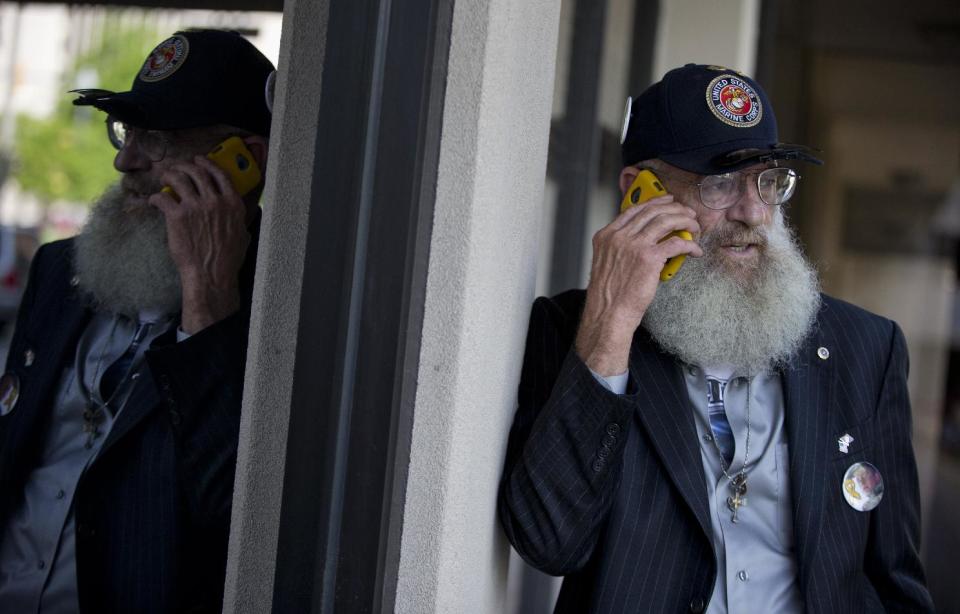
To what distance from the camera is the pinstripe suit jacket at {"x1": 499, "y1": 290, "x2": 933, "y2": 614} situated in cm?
227

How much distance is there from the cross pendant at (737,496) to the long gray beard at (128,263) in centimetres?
149

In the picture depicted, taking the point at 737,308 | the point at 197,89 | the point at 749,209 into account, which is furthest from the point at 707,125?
the point at 197,89

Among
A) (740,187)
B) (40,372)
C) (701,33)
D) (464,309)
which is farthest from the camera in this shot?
(701,33)

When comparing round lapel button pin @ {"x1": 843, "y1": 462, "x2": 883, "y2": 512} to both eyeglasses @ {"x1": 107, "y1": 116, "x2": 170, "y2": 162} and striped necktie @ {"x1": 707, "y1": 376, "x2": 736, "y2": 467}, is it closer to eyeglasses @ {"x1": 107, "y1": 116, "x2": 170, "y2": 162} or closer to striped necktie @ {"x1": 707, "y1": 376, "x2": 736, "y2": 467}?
striped necktie @ {"x1": 707, "y1": 376, "x2": 736, "y2": 467}

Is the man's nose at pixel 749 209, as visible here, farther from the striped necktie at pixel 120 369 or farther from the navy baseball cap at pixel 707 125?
the striped necktie at pixel 120 369

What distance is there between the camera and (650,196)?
2.52 metres

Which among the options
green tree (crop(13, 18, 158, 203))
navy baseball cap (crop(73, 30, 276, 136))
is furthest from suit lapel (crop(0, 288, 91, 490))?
green tree (crop(13, 18, 158, 203))

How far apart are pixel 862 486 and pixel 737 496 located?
0.29 metres

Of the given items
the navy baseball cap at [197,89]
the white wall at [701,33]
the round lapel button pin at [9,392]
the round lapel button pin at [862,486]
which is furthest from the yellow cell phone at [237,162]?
the white wall at [701,33]

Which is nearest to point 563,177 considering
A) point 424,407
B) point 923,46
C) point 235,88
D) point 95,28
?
point 235,88

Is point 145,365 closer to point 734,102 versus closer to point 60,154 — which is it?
point 734,102

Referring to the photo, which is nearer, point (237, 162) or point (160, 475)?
point (160, 475)

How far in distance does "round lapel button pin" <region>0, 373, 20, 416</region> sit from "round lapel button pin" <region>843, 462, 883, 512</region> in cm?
212

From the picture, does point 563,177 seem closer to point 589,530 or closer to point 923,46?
point 589,530
